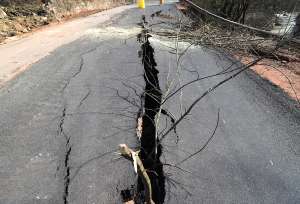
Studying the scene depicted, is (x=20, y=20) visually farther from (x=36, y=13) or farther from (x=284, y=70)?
(x=284, y=70)

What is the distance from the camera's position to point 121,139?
6.73 ft

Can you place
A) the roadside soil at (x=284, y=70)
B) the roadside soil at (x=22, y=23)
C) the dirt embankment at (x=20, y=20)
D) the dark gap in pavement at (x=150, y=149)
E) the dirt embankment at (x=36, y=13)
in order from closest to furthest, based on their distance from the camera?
1. the dark gap in pavement at (x=150, y=149)
2. the roadside soil at (x=284, y=70)
3. the roadside soil at (x=22, y=23)
4. the dirt embankment at (x=20, y=20)
5. the dirt embankment at (x=36, y=13)

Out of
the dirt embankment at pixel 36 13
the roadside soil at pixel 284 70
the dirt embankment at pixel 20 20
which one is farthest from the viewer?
the dirt embankment at pixel 36 13

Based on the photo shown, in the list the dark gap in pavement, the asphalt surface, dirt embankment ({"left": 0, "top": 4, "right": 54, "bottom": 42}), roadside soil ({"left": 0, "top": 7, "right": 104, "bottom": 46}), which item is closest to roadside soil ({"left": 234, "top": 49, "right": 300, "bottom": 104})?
the asphalt surface

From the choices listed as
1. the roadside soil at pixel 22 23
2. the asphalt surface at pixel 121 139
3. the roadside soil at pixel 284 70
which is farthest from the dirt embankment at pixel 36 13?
the roadside soil at pixel 284 70

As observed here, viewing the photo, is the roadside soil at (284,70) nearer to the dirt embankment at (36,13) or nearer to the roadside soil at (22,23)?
the roadside soil at (22,23)

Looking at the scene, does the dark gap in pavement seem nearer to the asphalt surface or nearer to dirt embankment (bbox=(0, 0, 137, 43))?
the asphalt surface

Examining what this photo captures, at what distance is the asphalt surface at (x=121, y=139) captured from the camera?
5.17 ft

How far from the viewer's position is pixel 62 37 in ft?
19.5

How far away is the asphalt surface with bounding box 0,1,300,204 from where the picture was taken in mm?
1575

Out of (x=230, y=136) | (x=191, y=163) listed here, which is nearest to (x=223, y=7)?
(x=230, y=136)

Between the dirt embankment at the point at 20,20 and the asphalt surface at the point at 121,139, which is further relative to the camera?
the dirt embankment at the point at 20,20

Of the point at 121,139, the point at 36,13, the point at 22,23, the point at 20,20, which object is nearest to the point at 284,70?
the point at 121,139

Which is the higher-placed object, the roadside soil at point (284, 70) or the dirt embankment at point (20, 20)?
the dirt embankment at point (20, 20)
